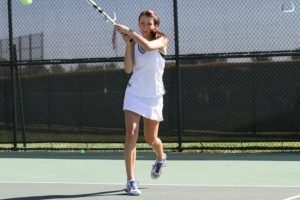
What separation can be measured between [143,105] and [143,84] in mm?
191

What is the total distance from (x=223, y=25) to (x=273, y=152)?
1977 millimetres

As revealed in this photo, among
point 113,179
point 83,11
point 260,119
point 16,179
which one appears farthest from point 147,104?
point 83,11

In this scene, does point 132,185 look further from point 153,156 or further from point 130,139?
point 153,156

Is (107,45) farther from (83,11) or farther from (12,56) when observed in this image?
(12,56)

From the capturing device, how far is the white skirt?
256 inches

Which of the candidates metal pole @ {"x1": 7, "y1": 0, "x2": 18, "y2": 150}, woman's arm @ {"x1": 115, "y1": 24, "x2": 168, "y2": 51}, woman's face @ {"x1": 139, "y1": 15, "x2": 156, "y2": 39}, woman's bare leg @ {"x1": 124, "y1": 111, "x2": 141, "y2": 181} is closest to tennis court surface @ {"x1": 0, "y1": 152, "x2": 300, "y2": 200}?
woman's bare leg @ {"x1": 124, "y1": 111, "x2": 141, "y2": 181}

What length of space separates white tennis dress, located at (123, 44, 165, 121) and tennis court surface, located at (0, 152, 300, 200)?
31.1 inches

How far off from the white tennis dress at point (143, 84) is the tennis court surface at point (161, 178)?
2.59 ft

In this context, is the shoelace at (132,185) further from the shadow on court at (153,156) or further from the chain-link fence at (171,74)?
the chain-link fence at (171,74)

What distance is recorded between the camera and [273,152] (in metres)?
10.1

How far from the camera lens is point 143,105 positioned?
653 cm

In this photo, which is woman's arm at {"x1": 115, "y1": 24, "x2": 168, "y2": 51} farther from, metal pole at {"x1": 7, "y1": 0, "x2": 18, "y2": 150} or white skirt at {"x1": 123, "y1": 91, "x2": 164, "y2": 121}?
metal pole at {"x1": 7, "y1": 0, "x2": 18, "y2": 150}

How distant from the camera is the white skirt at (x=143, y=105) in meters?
6.50

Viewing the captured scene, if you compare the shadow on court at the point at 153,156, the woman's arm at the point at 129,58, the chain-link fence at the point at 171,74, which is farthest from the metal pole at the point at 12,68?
the woman's arm at the point at 129,58
